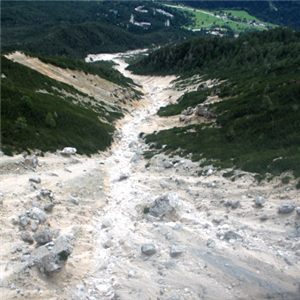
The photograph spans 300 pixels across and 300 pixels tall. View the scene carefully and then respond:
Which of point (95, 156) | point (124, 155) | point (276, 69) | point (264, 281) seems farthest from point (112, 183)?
point (276, 69)

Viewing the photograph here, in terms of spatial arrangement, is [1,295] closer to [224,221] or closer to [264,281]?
[264,281]

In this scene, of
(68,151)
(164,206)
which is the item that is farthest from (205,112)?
(164,206)

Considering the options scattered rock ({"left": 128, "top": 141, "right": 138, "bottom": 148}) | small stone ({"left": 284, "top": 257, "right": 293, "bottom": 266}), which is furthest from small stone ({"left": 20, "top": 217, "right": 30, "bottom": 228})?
scattered rock ({"left": 128, "top": 141, "right": 138, "bottom": 148})

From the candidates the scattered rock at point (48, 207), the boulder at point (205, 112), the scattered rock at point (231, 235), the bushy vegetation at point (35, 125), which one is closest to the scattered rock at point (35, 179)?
the scattered rock at point (48, 207)

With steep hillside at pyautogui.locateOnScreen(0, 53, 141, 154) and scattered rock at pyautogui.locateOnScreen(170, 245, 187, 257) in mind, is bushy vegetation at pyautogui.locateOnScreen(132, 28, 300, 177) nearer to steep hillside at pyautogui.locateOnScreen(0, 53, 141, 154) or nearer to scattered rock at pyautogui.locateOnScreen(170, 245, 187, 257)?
scattered rock at pyautogui.locateOnScreen(170, 245, 187, 257)

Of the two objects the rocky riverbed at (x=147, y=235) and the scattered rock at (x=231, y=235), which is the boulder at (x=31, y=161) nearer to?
the rocky riverbed at (x=147, y=235)
